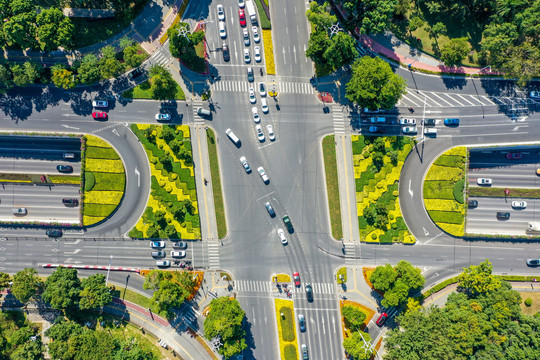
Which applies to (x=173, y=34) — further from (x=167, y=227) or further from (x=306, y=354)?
(x=306, y=354)

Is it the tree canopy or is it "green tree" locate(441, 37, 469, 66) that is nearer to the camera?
the tree canopy

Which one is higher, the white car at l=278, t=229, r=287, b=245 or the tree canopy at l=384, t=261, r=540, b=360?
the white car at l=278, t=229, r=287, b=245

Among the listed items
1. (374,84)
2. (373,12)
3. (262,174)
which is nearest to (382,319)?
(262,174)

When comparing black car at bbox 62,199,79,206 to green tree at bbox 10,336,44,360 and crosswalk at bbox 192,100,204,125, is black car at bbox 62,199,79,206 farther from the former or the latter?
crosswalk at bbox 192,100,204,125

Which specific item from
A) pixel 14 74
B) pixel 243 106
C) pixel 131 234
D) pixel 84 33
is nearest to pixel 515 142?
pixel 243 106

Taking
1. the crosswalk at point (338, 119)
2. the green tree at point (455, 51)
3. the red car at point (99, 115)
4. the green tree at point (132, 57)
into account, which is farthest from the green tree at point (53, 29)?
the green tree at point (455, 51)

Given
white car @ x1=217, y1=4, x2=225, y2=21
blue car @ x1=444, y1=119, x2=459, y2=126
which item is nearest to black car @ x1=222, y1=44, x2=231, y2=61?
white car @ x1=217, y1=4, x2=225, y2=21

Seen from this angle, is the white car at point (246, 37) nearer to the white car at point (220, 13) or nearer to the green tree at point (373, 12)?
the white car at point (220, 13)
